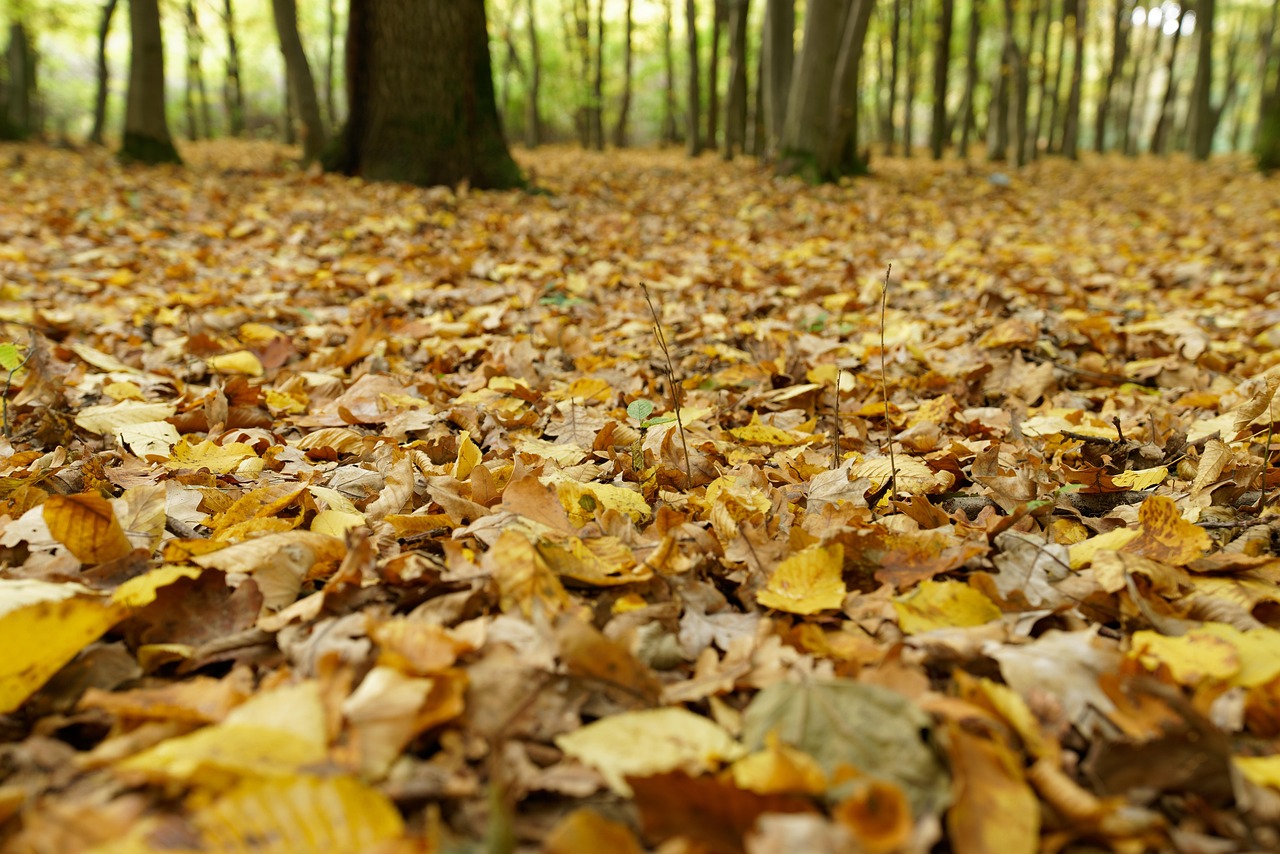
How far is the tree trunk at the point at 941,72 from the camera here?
12344mm

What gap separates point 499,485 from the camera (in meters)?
1.72

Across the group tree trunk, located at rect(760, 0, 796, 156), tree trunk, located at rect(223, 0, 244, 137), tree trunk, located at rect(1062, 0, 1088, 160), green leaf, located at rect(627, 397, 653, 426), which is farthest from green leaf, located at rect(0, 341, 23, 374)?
tree trunk, located at rect(223, 0, 244, 137)

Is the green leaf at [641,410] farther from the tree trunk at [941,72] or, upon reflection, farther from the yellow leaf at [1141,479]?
the tree trunk at [941,72]

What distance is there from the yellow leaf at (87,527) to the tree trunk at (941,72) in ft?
45.2

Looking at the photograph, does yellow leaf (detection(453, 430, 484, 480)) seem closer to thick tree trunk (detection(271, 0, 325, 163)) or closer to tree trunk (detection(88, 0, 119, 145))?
thick tree trunk (detection(271, 0, 325, 163))

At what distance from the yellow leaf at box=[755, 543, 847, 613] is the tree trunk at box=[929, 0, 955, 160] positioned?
525 inches

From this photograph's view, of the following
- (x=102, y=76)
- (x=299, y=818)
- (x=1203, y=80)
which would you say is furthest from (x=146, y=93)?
(x=1203, y=80)

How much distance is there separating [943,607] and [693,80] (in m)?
15.0

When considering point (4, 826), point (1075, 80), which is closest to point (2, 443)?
point (4, 826)

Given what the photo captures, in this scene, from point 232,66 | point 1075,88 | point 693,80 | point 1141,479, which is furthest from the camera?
point 232,66

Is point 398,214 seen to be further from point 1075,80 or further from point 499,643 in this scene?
point 1075,80

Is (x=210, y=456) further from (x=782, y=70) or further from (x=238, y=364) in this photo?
(x=782, y=70)

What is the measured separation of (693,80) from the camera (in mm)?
14633

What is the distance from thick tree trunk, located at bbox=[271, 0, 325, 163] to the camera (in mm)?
9352
